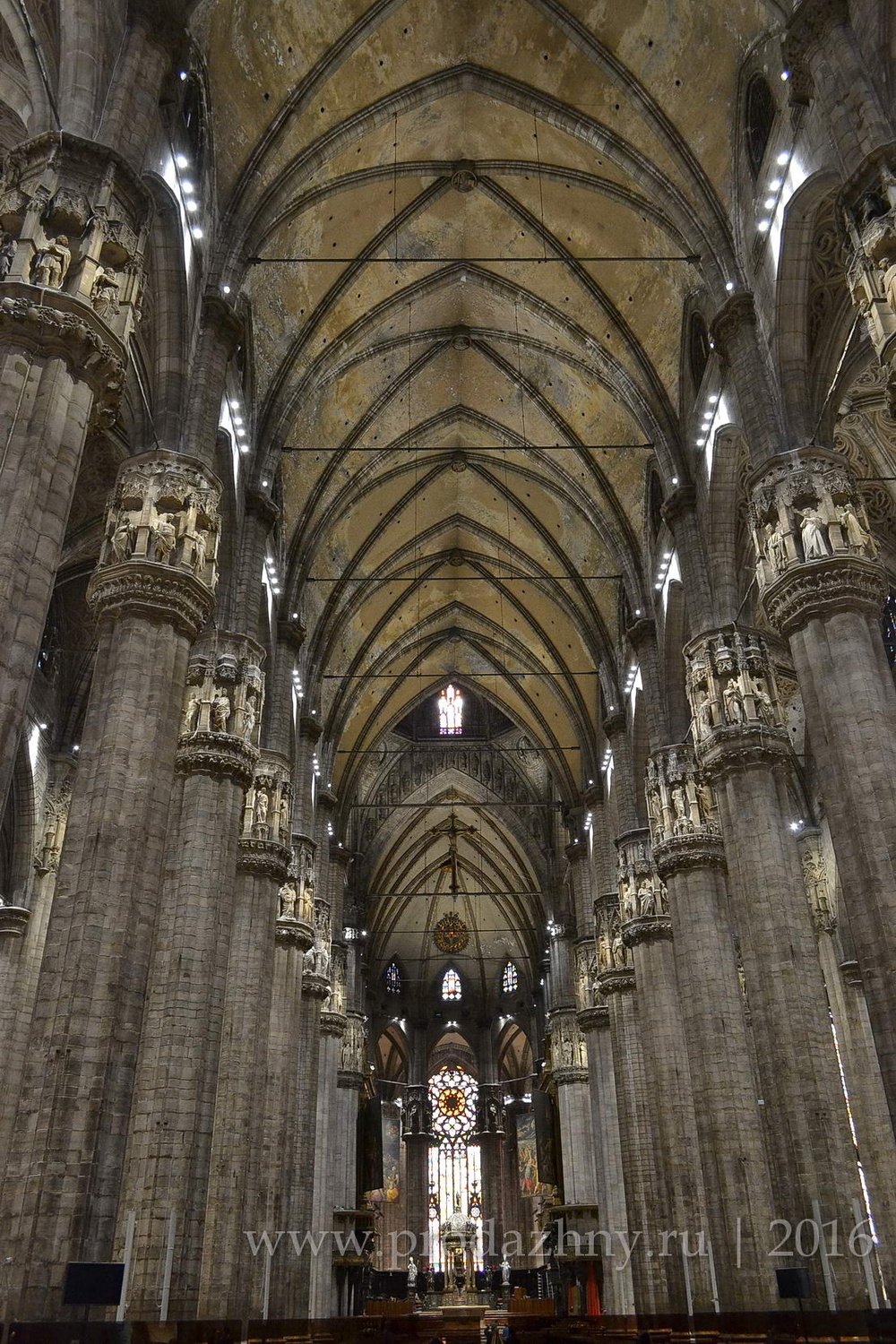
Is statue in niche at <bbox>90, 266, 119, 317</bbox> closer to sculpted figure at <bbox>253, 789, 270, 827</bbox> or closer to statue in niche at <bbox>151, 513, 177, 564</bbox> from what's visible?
statue in niche at <bbox>151, 513, 177, 564</bbox>

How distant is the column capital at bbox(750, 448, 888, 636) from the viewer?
14.1 meters

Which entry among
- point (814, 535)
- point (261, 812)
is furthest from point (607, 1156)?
point (814, 535)

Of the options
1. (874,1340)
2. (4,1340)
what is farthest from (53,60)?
(874,1340)

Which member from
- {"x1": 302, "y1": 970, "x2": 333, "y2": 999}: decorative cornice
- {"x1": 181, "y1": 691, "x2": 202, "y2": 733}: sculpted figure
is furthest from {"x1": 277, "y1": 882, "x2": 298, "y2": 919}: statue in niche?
{"x1": 181, "y1": 691, "x2": 202, "y2": 733}: sculpted figure

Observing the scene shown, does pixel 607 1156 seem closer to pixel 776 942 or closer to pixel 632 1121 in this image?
pixel 632 1121

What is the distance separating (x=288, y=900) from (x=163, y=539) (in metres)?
12.1

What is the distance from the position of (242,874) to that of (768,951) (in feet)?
30.2

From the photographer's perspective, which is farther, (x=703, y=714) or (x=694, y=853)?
(x=694, y=853)

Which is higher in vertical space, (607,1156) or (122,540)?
(122,540)

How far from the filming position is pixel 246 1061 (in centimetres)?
1794

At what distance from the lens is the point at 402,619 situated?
3553cm

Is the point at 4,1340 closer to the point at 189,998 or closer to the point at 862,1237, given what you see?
the point at 189,998

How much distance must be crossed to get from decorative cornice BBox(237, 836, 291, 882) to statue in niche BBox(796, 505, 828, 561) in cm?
1063

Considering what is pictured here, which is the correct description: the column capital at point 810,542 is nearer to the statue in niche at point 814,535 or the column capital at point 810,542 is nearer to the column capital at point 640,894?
the statue in niche at point 814,535
